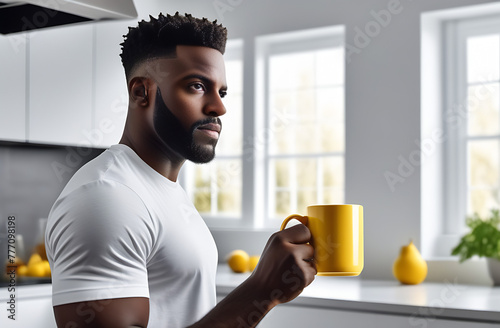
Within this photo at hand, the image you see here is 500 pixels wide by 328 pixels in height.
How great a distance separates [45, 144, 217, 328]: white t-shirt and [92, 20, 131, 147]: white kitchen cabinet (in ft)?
7.37

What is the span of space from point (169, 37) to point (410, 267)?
1863 millimetres

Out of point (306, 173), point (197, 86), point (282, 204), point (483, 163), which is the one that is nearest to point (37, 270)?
point (282, 204)

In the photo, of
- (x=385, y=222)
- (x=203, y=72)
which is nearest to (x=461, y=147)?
(x=385, y=222)

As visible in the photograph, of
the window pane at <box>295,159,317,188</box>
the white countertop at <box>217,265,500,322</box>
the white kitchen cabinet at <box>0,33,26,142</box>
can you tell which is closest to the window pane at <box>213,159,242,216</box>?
the window pane at <box>295,159,317,188</box>

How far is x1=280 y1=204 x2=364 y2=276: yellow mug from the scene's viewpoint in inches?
31.4

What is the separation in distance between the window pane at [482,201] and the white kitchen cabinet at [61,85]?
167cm

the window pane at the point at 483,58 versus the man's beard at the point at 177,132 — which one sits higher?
the window pane at the point at 483,58

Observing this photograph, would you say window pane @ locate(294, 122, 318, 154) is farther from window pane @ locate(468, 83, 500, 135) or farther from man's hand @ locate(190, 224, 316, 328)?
man's hand @ locate(190, 224, 316, 328)

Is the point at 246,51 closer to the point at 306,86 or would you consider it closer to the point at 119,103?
the point at 306,86

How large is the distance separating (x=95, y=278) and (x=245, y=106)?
8.68 ft

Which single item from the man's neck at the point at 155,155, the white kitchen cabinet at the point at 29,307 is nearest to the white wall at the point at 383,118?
the white kitchen cabinet at the point at 29,307

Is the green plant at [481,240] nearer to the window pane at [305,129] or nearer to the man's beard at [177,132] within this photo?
the window pane at [305,129]

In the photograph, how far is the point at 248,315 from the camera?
0.69 m

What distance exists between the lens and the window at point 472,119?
2666 mm
